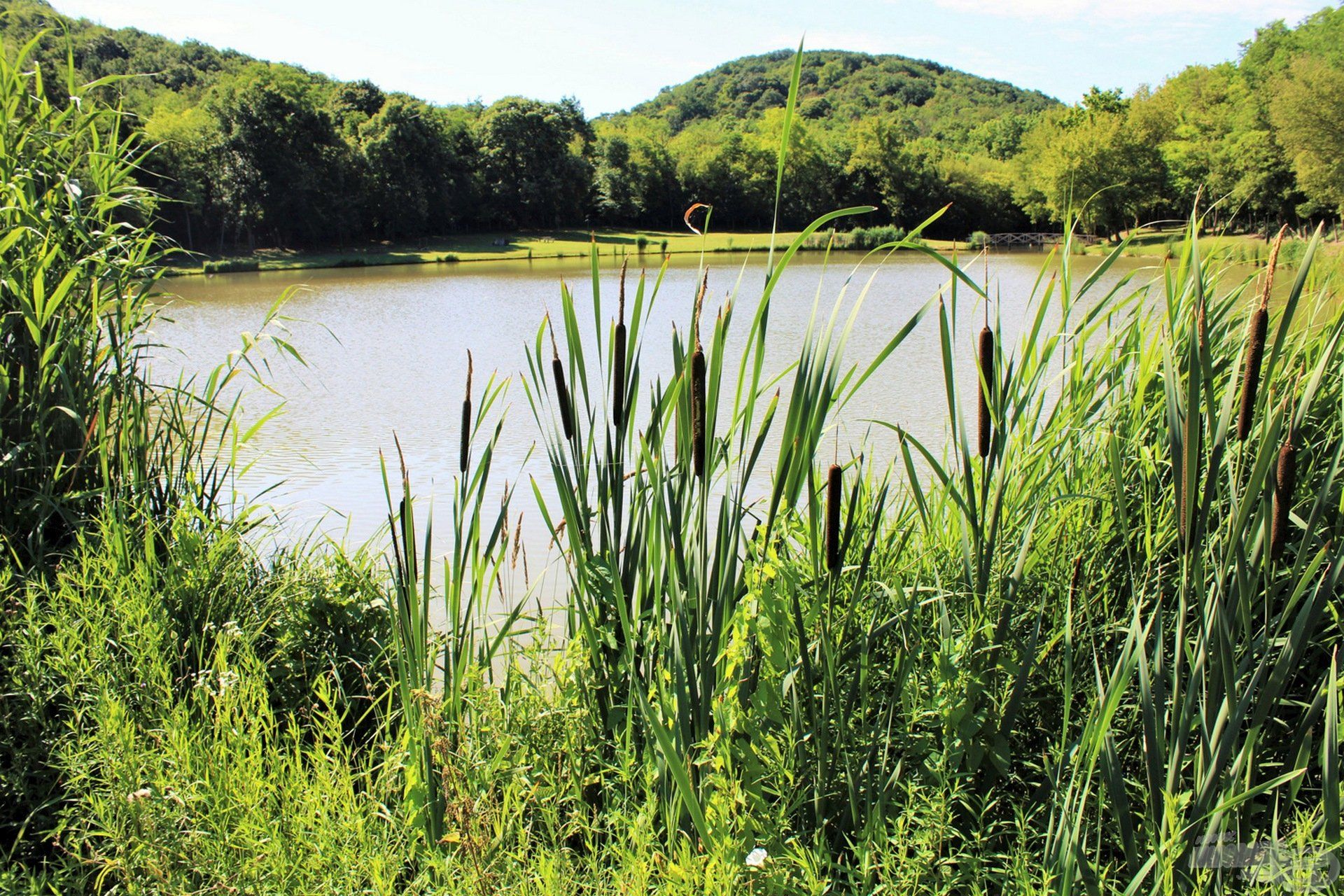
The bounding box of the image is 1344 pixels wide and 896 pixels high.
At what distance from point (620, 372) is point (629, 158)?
2464 inches

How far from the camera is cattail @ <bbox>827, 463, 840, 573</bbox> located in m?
1.37

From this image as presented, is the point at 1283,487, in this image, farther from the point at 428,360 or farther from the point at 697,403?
the point at 428,360

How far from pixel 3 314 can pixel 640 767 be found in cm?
237

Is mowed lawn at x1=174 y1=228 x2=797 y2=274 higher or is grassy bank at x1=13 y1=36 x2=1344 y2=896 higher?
mowed lawn at x1=174 y1=228 x2=797 y2=274

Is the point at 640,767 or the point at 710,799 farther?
the point at 640,767

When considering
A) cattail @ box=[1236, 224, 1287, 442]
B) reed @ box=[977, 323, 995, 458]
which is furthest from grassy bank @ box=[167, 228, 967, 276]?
cattail @ box=[1236, 224, 1287, 442]

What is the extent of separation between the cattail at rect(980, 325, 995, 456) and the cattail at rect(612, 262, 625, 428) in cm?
63

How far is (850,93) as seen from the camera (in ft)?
390

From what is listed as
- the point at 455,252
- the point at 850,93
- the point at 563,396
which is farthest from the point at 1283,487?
the point at 850,93

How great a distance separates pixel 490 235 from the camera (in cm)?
5241

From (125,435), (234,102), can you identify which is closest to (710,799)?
(125,435)

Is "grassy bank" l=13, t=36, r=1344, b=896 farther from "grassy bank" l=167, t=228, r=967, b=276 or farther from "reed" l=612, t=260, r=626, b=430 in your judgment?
"grassy bank" l=167, t=228, r=967, b=276

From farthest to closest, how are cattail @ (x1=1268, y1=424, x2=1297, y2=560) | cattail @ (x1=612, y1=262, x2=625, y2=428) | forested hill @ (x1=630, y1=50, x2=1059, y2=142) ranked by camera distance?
forested hill @ (x1=630, y1=50, x2=1059, y2=142) → cattail @ (x1=612, y1=262, x2=625, y2=428) → cattail @ (x1=1268, y1=424, x2=1297, y2=560)

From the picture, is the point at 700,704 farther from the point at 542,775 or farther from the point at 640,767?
the point at 542,775
